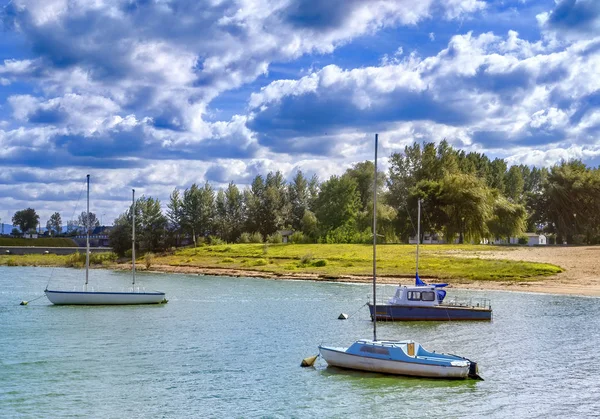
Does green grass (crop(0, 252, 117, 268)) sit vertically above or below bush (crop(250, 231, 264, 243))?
below

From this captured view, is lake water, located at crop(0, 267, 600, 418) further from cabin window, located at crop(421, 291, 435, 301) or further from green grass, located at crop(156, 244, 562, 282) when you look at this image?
green grass, located at crop(156, 244, 562, 282)

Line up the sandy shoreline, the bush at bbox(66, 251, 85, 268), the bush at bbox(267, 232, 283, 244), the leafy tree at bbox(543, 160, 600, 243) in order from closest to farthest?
1. the sandy shoreline
2. the leafy tree at bbox(543, 160, 600, 243)
3. the bush at bbox(66, 251, 85, 268)
4. the bush at bbox(267, 232, 283, 244)

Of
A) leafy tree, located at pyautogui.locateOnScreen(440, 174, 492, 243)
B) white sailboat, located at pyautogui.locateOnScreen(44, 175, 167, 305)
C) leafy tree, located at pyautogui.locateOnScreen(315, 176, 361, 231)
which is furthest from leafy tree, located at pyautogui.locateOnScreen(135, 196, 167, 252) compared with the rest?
white sailboat, located at pyautogui.locateOnScreen(44, 175, 167, 305)

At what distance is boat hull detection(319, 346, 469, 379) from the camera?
38688 mm

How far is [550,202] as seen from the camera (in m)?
154

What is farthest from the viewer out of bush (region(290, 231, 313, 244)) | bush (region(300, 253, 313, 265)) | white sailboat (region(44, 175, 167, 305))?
bush (region(290, 231, 313, 244))

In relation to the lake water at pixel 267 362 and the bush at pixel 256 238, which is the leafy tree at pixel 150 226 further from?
the lake water at pixel 267 362

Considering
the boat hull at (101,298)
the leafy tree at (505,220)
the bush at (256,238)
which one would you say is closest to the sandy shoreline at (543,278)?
the leafy tree at (505,220)

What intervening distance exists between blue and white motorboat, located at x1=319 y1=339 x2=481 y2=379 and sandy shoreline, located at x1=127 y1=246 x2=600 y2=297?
156 feet

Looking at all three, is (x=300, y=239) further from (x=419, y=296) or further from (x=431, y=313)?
(x=431, y=313)

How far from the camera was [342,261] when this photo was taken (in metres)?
122

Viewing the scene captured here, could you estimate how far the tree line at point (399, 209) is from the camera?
462ft

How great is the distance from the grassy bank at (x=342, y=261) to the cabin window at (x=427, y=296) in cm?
3520

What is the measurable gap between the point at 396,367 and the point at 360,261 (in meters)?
79.7
